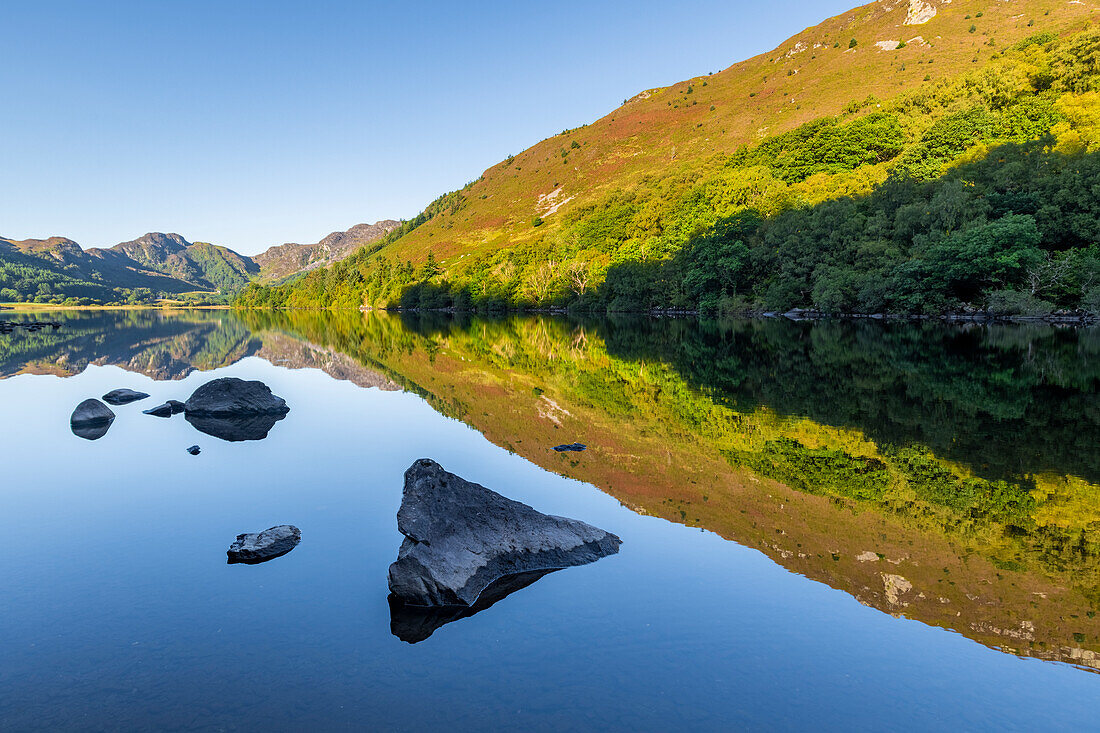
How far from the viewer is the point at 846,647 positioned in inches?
255

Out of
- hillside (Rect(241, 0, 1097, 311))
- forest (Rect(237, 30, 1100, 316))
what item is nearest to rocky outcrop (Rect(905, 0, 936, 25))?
hillside (Rect(241, 0, 1097, 311))

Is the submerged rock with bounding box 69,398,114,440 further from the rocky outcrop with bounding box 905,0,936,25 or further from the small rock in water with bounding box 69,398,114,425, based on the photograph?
the rocky outcrop with bounding box 905,0,936,25

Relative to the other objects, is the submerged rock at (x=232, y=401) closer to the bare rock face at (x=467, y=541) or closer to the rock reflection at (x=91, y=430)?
the rock reflection at (x=91, y=430)

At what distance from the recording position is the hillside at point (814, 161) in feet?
251

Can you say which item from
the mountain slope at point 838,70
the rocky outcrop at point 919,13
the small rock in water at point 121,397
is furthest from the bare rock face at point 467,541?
the rocky outcrop at point 919,13

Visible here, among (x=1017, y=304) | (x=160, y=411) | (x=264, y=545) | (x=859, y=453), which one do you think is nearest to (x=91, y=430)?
(x=160, y=411)

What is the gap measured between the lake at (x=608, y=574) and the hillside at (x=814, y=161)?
6077 centimetres

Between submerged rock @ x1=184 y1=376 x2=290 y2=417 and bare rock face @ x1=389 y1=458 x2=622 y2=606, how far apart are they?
14.2 metres

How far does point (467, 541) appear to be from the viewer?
332 inches

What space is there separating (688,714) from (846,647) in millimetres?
2612

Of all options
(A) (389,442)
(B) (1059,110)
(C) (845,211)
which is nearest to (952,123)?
(B) (1059,110)

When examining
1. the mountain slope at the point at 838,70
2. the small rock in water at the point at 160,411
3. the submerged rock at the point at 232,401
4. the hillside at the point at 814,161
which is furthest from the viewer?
the mountain slope at the point at 838,70

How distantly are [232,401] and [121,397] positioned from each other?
6291 mm

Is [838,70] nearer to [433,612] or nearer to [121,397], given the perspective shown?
[121,397]
